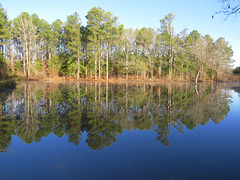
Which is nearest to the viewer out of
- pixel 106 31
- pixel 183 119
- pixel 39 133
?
pixel 39 133

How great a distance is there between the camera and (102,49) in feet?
131

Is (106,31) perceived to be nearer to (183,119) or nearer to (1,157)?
(183,119)

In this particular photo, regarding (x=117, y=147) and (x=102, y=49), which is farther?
(x=102, y=49)

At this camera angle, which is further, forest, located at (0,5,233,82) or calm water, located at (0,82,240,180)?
forest, located at (0,5,233,82)

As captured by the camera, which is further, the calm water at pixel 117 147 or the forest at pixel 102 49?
the forest at pixel 102 49

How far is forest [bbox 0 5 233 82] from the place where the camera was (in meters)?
38.7

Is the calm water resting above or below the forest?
below

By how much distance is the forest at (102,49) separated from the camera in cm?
3872

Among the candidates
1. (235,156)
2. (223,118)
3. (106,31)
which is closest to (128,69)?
(106,31)

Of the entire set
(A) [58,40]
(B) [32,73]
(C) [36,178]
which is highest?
(A) [58,40]

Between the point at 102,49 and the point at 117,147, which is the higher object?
the point at 102,49

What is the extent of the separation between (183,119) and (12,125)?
21.8 feet

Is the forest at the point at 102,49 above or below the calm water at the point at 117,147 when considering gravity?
above

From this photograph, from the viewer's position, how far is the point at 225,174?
294 cm
